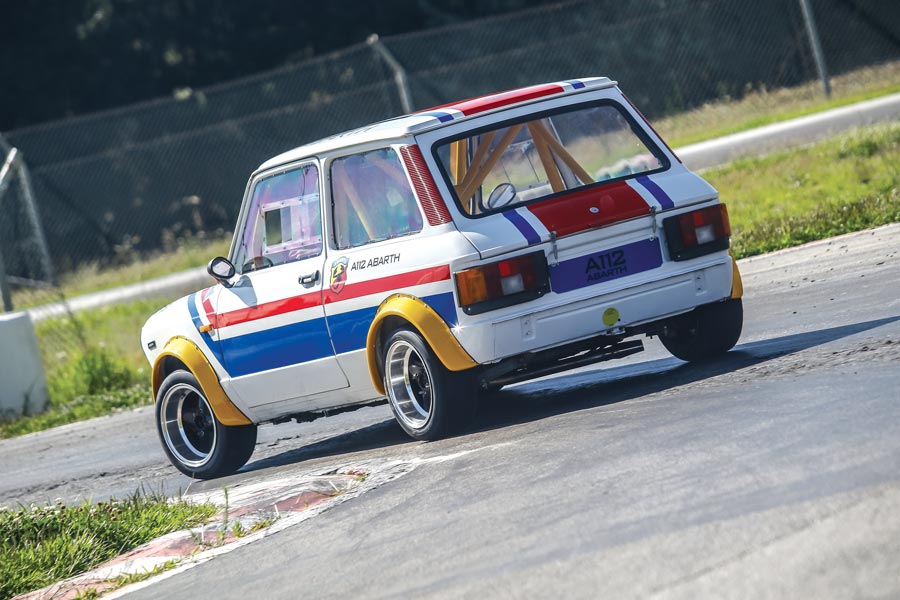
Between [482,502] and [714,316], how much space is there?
2646 mm

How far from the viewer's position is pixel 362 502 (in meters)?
7.12

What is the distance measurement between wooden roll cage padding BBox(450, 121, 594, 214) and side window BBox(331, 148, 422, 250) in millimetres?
307

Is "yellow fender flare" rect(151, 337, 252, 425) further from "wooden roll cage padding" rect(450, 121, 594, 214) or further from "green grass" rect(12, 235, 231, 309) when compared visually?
"green grass" rect(12, 235, 231, 309)

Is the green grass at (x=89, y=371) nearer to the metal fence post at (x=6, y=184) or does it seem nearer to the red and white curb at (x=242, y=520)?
the metal fence post at (x=6, y=184)

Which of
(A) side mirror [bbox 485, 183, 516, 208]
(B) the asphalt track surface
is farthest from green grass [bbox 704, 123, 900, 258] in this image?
(A) side mirror [bbox 485, 183, 516, 208]

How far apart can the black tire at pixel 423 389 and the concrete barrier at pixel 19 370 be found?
7.29 meters

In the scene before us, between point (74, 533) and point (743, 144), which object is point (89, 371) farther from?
point (743, 144)

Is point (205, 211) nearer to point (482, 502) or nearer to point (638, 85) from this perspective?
point (638, 85)

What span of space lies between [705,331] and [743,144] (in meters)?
11.5

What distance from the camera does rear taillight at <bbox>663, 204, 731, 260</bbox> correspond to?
816 centimetres

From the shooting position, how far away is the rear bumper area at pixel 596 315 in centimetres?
775

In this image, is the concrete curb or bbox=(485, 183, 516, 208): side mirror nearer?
bbox=(485, 183, 516, 208): side mirror

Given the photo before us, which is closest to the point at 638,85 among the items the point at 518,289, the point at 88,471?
the point at 88,471

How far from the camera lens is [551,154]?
28.9 ft
